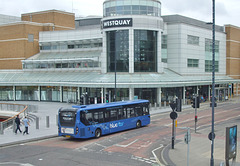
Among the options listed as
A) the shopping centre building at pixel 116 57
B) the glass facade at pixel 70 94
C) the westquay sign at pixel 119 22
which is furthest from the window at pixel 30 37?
the westquay sign at pixel 119 22

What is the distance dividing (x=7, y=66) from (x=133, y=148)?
160 feet

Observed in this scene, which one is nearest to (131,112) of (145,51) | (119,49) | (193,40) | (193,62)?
(119,49)

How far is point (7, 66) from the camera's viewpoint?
62.0m

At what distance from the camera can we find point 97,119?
2369 centimetres

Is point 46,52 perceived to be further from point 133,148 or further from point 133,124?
point 133,148

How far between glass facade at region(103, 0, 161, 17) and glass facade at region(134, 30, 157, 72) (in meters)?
3.21

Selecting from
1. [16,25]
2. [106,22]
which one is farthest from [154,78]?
[16,25]

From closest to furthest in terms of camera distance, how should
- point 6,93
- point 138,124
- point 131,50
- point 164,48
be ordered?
point 138,124 → point 131,50 → point 164,48 → point 6,93

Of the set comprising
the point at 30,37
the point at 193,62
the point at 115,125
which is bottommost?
the point at 115,125

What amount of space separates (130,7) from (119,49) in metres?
6.74

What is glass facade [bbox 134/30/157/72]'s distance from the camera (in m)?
48.0

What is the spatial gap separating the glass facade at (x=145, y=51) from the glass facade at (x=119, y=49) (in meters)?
1.39

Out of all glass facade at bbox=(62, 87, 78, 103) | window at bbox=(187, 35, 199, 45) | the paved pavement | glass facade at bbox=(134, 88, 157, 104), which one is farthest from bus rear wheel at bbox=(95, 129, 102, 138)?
window at bbox=(187, 35, 199, 45)

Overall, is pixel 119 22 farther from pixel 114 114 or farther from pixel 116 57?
pixel 114 114
